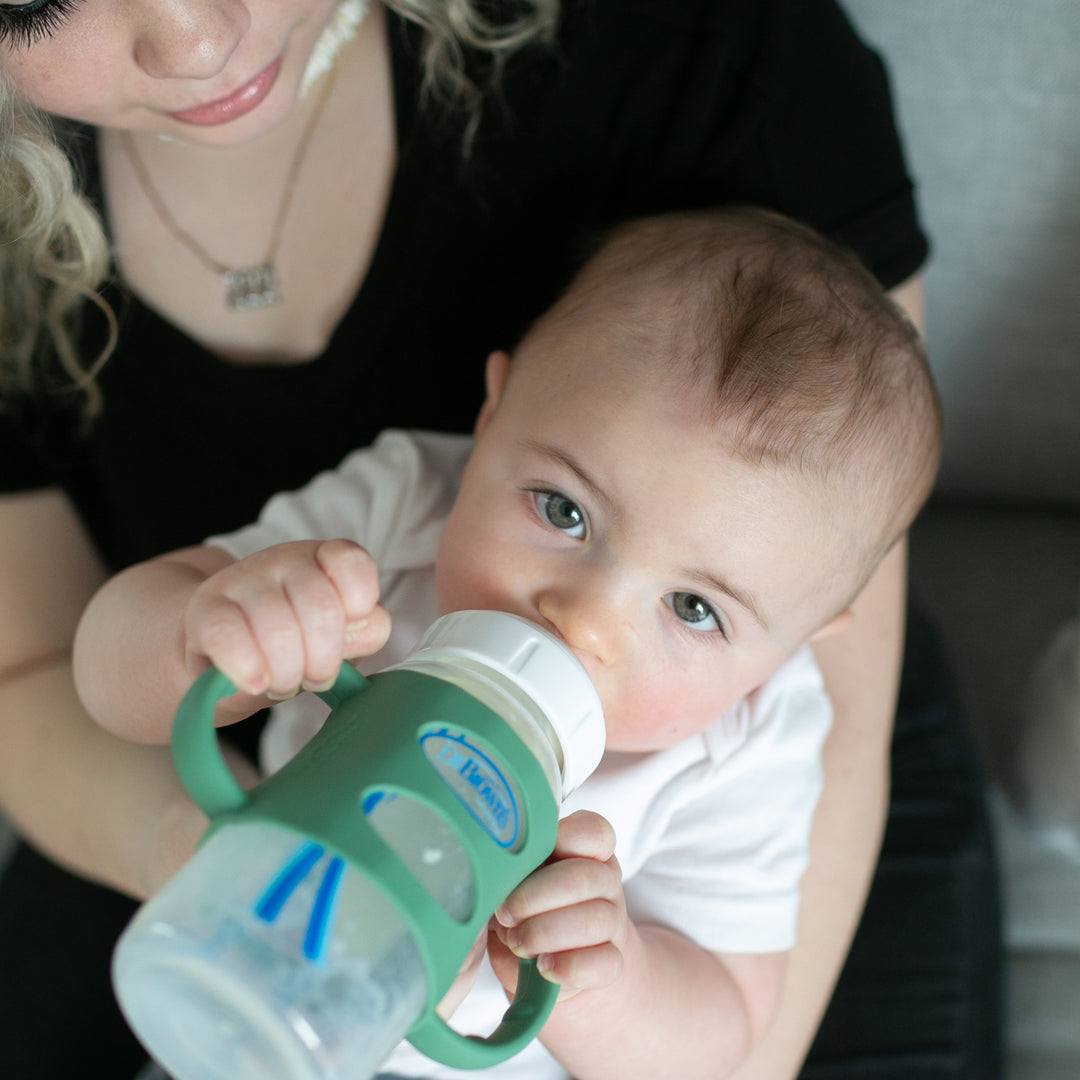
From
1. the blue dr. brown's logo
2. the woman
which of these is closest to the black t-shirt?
the woman

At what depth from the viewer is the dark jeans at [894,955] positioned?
45.4 inches

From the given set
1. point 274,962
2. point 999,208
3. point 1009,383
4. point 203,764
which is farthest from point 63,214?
point 1009,383

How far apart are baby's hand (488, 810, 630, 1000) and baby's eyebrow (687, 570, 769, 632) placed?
0.68 feet

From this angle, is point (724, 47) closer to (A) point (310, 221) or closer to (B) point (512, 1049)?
(A) point (310, 221)

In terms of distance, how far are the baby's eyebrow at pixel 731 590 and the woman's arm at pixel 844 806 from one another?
0.31 meters

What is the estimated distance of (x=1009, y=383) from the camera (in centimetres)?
153

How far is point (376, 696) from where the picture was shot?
583mm

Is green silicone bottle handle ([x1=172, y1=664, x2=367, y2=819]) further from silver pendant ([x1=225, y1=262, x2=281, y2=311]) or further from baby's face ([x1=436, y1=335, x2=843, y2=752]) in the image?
silver pendant ([x1=225, y1=262, x2=281, y2=311])

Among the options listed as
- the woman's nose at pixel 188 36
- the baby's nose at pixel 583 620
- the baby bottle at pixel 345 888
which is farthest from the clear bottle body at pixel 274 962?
the woman's nose at pixel 188 36

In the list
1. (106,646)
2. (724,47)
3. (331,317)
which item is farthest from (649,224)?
(106,646)

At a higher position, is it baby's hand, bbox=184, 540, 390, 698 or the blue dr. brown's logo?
A: baby's hand, bbox=184, 540, 390, 698

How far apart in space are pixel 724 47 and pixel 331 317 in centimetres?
48

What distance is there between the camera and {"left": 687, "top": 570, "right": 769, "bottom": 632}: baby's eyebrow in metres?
0.78

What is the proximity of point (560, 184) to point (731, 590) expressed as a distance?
504 millimetres
